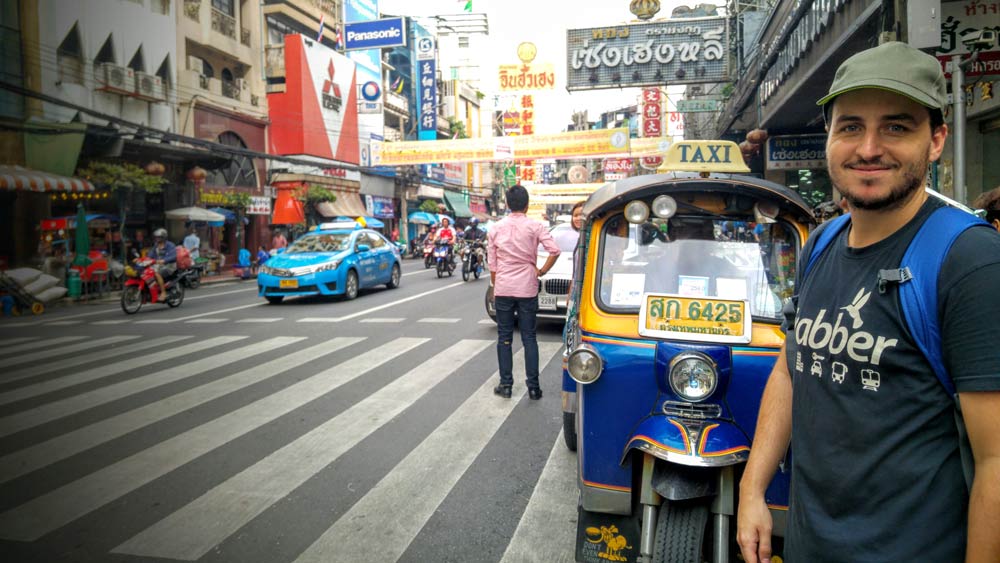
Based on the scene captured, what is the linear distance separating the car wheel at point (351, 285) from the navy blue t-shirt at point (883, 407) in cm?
1282

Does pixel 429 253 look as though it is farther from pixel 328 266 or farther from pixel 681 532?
pixel 681 532

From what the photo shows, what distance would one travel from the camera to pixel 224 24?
25.2 m

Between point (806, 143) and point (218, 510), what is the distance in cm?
1320

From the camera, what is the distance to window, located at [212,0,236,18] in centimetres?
2488

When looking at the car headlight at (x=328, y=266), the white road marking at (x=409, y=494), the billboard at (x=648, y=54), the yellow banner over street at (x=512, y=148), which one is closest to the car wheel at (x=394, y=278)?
the car headlight at (x=328, y=266)

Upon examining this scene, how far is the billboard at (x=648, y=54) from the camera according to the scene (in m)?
20.0

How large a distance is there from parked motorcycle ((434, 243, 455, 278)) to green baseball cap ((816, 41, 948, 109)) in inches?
701

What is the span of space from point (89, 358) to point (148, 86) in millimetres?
12339

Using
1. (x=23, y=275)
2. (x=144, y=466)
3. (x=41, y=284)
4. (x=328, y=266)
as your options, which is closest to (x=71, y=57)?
(x=23, y=275)

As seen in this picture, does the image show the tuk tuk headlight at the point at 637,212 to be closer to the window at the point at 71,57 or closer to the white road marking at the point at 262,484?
the white road marking at the point at 262,484

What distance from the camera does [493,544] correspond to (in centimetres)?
325

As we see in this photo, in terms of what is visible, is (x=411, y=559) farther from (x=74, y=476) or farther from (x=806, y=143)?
(x=806, y=143)

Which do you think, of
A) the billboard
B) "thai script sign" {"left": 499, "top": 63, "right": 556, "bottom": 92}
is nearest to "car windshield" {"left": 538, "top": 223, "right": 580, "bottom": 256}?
the billboard

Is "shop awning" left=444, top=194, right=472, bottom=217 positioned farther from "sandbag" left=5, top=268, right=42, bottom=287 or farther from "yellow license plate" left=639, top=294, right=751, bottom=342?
"yellow license plate" left=639, top=294, right=751, bottom=342
